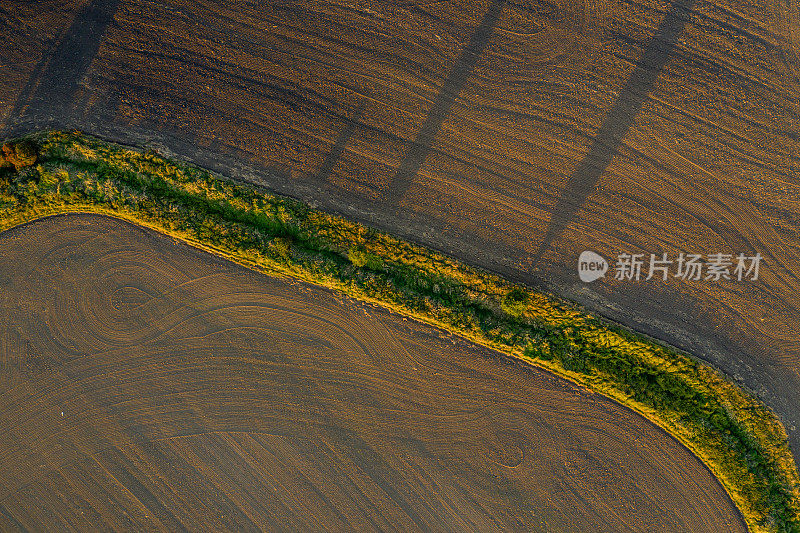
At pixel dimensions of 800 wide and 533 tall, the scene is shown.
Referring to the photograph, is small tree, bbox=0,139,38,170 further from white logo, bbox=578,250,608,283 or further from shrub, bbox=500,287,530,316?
white logo, bbox=578,250,608,283

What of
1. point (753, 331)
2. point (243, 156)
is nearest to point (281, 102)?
point (243, 156)

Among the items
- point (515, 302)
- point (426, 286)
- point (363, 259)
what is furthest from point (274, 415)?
point (515, 302)

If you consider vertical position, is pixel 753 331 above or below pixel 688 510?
above

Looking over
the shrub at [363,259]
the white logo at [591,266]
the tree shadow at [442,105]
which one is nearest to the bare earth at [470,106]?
the tree shadow at [442,105]

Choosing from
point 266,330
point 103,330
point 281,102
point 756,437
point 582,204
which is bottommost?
point 103,330

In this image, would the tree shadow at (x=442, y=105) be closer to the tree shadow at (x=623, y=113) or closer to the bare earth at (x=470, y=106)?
the bare earth at (x=470, y=106)

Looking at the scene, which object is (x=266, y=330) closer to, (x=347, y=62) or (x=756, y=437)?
(x=347, y=62)
